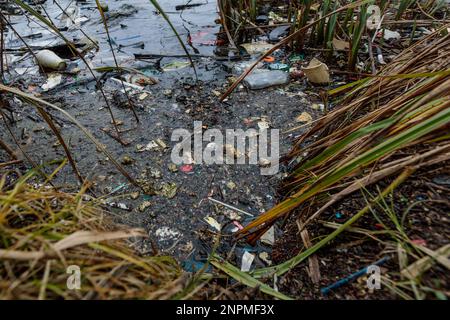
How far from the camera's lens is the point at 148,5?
4148mm

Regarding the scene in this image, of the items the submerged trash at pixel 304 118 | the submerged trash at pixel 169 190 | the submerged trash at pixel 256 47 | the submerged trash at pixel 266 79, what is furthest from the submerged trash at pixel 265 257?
the submerged trash at pixel 256 47

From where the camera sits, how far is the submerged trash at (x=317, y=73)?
222 cm

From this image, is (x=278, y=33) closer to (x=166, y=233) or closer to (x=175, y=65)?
(x=175, y=65)

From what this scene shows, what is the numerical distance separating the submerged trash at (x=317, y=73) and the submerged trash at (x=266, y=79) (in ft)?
0.62

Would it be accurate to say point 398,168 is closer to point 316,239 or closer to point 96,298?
point 316,239

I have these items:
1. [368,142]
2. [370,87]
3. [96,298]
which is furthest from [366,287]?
[370,87]

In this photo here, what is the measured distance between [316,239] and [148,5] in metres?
4.19

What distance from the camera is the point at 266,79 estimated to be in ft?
7.82

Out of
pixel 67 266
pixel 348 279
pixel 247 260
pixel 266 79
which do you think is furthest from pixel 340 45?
pixel 67 266

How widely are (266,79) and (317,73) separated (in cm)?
40

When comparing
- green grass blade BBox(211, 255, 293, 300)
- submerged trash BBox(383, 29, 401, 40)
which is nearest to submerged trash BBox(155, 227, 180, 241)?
green grass blade BBox(211, 255, 293, 300)

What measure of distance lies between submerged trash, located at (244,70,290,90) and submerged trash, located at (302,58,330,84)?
0.62 feet

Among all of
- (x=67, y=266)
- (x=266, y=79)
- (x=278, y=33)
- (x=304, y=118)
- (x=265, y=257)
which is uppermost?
(x=67, y=266)

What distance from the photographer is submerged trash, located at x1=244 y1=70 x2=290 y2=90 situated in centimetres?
236
